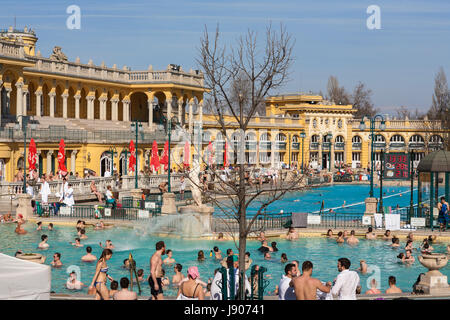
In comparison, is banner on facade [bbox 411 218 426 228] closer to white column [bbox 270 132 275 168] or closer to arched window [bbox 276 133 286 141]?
white column [bbox 270 132 275 168]

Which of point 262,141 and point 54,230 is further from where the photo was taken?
point 262,141

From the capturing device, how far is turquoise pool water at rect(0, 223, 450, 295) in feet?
75.7

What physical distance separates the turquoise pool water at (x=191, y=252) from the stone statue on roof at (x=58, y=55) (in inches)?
1059

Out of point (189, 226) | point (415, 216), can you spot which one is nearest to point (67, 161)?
point (189, 226)

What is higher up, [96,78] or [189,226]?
[96,78]

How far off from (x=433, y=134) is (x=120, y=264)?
213 feet

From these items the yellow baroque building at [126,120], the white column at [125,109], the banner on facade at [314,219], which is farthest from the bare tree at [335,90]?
the banner on facade at [314,219]

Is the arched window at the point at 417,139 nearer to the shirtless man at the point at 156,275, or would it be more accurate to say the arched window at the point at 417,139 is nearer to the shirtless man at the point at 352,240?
the shirtless man at the point at 352,240

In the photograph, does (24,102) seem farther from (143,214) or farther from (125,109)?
(143,214)

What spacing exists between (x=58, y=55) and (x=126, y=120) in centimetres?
1070

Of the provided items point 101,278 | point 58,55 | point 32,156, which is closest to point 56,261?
point 101,278

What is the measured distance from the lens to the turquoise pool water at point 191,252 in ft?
75.7

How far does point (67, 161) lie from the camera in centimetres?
5112
